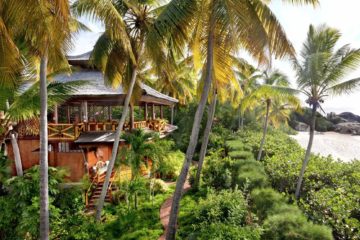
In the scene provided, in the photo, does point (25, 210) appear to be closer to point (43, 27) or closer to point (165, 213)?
point (43, 27)

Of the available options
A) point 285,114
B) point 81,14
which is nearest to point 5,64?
point 81,14

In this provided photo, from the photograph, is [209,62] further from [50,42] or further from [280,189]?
[280,189]

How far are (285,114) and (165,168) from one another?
21.1m

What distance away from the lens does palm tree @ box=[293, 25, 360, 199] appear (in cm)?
1051

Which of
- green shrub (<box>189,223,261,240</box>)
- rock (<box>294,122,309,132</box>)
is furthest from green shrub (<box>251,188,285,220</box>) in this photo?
rock (<box>294,122,309,132</box>)

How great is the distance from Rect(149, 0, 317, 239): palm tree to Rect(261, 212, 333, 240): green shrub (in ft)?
9.35

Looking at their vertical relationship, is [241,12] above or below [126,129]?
above

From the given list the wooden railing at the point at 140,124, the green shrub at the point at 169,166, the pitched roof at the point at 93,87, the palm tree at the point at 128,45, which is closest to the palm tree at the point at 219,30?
the palm tree at the point at 128,45

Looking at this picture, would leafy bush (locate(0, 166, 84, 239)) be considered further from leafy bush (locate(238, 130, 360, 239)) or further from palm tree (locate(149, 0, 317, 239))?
leafy bush (locate(238, 130, 360, 239))

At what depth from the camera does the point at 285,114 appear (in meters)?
31.8

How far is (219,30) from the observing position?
794 cm

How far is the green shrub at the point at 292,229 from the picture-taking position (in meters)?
6.40

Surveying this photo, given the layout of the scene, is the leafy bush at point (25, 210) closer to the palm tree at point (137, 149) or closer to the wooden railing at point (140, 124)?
the palm tree at point (137, 149)

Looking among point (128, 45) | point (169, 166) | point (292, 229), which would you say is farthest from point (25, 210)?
point (169, 166)
